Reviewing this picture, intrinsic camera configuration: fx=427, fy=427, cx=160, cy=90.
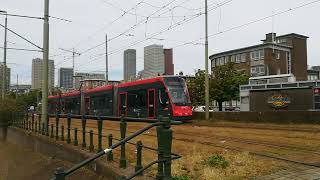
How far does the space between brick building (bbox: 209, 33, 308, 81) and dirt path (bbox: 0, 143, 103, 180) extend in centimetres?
6845

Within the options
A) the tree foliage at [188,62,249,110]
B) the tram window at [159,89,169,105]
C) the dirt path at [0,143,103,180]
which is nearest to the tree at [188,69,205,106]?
the tree foliage at [188,62,249,110]

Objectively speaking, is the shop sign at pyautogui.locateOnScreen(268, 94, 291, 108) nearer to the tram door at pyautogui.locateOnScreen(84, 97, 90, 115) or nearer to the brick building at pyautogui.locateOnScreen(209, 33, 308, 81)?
the tram door at pyautogui.locateOnScreen(84, 97, 90, 115)

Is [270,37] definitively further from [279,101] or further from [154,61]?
[279,101]

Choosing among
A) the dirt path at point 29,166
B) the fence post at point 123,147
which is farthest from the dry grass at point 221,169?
the dirt path at point 29,166

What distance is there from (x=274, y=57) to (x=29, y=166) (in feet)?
247

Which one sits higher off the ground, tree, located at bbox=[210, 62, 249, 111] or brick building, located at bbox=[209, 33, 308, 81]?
brick building, located at bbox=[209, 33, 308, 81]

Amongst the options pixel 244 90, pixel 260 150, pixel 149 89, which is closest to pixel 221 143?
pixel 260 150

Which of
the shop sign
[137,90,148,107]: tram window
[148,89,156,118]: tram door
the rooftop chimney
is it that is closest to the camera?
[148,89,156,118]: tram door

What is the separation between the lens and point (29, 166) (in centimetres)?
1523

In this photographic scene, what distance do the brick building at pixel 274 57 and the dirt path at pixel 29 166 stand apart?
225 ft

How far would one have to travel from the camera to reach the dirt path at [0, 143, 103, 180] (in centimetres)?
1257

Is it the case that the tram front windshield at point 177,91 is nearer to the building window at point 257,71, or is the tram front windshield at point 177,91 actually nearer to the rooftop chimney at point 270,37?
the building window at point 257,71

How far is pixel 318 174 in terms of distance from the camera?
293 inches

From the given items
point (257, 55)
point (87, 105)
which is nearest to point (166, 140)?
point (87, 105)
